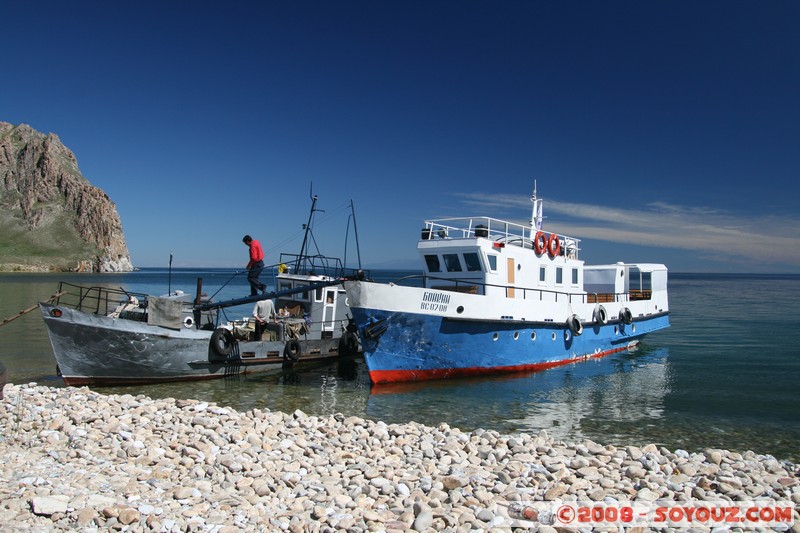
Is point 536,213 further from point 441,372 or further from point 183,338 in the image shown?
point 183,338

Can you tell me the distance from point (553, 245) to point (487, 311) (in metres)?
5.26

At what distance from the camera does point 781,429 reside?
39.0 feet

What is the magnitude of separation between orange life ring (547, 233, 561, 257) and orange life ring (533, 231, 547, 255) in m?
0.26

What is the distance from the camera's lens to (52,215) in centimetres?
17200

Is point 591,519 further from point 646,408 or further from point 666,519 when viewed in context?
point 646,408

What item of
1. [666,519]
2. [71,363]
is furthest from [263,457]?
[71,363]

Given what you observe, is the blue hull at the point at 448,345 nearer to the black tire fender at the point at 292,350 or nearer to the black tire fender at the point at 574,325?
the black tire fender at the point at 574,325

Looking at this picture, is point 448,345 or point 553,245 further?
point 553,245

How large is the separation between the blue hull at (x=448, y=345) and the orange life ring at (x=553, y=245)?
2871 mm

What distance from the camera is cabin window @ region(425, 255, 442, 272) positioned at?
61.7 feet

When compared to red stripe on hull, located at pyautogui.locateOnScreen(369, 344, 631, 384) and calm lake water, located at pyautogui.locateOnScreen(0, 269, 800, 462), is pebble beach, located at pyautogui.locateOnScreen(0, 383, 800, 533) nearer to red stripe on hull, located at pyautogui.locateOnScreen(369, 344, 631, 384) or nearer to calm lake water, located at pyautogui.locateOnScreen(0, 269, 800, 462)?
calm lake water, located at pyautogui.locateOnScreen(0, 269, 800, 462)

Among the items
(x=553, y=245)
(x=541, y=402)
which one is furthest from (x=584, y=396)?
(x=553, y=245)

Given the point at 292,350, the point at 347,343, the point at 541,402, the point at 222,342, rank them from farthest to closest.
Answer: the point at 347,343 < the point at 292,350 < the point at 222,342 < the point at 541,402

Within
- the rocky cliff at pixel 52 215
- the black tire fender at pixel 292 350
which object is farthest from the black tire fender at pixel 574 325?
the rocky cliff at pixel 52 215
